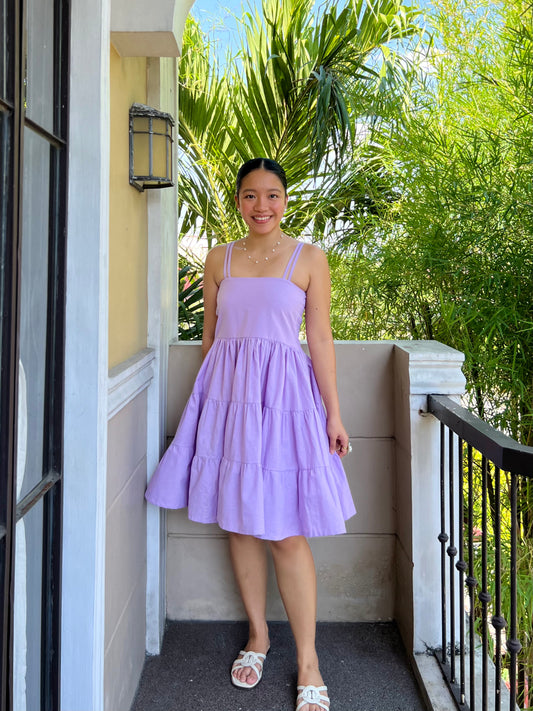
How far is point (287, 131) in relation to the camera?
414 cm

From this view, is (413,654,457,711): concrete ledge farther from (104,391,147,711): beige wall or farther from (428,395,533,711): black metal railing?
(104,391,147,711): beige wall

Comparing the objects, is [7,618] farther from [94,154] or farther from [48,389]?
[94,154]

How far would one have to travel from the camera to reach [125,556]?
186 centimetres

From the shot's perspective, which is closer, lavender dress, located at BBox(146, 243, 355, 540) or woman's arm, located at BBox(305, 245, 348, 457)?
lavender dress, located at BBox(146, 243, 355, 540)

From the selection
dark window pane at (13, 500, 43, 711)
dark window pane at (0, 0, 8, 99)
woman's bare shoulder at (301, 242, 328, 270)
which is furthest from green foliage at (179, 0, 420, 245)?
dark window pane at (13, 500, 43, 711)

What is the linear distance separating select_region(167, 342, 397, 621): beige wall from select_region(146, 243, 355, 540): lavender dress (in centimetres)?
38

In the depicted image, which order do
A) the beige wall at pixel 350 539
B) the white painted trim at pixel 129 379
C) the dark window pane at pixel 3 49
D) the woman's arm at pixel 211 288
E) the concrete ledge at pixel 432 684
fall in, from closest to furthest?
the dark window pane at pixel 3 49 < the white painted trim at pixel 129 379 < the concrete ledge at pixel 432 684 < the woman's arm at pixel 211 288 < the beige wall at pixel 350 539

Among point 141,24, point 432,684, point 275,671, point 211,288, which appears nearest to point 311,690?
point 275,671

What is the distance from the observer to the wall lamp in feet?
6.39

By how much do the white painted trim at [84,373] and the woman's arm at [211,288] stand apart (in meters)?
0.69

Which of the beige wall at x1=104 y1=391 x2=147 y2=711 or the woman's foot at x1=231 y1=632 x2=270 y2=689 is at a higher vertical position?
the beige wall at x1=104 y1=391 x2=147 y2=711

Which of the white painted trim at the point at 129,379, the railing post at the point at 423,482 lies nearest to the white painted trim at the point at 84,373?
the white painted trim at the point at 129,379

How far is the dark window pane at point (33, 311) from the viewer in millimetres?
1199

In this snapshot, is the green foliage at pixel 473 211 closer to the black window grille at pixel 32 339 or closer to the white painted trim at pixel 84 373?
the white painted trim at pixel 84 373
